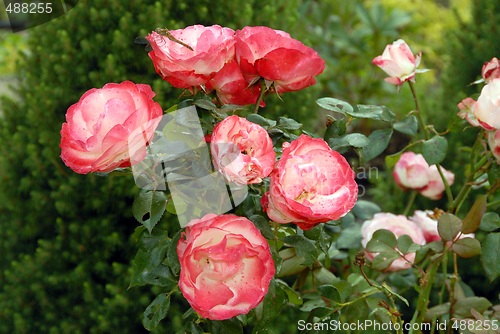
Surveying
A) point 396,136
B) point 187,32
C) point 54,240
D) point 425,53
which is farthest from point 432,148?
point 425,53

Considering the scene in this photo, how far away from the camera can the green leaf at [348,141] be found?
0.53 m

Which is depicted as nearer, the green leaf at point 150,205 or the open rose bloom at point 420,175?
the green leaf at point 150,205

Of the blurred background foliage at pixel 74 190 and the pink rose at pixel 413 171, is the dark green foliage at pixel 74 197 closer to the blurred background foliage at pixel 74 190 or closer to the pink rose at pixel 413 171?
the blurred background foliage at pixel 74 190

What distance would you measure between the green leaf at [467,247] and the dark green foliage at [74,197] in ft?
1.91

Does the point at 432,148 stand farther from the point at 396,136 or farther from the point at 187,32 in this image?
the point at 396,136

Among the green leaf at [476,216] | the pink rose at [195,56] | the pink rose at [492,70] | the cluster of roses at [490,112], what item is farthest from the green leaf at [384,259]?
the pink rose at [195,56]

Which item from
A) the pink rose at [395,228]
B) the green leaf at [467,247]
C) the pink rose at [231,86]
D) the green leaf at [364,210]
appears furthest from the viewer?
the green leaf at [364,210]

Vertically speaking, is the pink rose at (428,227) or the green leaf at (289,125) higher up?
the green leaf at (289,125)

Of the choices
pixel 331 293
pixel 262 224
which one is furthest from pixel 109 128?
pixel 331 293

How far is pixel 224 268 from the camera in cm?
41

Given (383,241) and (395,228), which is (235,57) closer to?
(383,241)

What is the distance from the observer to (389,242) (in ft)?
2.20

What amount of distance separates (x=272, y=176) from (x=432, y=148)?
354 millimetres

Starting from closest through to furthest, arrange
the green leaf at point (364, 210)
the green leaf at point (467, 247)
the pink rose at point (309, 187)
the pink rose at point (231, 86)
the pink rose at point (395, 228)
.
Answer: the pink rose at point (309, 187) → the pink rose at point (231, 86) → the green leaf at point (467, 247) → the pink rose at point (395, 228) → the green leaf at point (364, 210)
